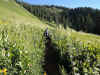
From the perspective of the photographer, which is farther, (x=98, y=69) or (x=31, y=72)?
(x=31, y=72)

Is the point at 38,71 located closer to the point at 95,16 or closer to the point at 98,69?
the point at 98,69

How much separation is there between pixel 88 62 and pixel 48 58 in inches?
155

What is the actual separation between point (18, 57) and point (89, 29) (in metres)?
107

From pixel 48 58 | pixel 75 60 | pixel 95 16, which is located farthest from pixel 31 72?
pixel 95 16

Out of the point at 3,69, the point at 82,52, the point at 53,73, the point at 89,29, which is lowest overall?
the point at 89,29

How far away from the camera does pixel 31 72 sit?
5.59 metres

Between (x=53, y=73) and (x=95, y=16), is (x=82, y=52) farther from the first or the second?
(x=95, y=16)

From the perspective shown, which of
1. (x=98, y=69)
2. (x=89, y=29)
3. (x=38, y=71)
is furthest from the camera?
(x=89, y=29)

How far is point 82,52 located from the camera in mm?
5332

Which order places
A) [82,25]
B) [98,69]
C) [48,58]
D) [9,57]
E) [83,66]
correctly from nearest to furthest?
[98,69] → [83,66] → [9,57] → [48,58] → [82,25]

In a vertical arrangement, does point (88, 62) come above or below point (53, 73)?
above

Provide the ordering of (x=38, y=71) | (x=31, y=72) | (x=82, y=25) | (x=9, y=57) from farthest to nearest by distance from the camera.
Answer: (x=82, y=25), (x=38, y=71), (x=31, y=72), (x=9, y=57)

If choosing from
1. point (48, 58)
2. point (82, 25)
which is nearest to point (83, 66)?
point (48, 58)

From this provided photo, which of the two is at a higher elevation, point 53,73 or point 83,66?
point 83,66
